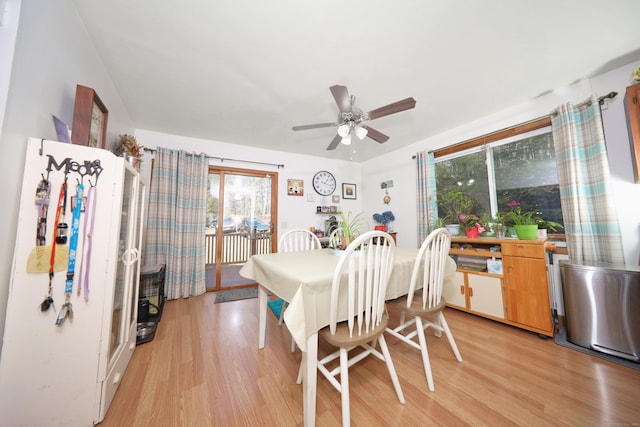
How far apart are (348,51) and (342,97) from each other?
397 millimetres

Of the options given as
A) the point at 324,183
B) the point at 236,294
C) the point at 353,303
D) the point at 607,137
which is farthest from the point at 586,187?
the point at 236,294

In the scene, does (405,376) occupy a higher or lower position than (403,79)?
lower

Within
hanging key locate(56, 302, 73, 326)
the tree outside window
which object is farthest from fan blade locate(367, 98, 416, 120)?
hanging key locate(56, 302, 73, 326)

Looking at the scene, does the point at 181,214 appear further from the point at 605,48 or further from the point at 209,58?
the point at 605,48

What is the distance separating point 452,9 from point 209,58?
6.01 ft

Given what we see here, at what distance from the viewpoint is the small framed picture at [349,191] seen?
4.31 metres

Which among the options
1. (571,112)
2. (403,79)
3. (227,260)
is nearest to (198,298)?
(227,260)

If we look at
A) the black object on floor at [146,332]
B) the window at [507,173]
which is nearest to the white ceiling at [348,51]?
the window at [507,173]

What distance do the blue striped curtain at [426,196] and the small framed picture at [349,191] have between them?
147cm

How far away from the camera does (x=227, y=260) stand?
153 inches

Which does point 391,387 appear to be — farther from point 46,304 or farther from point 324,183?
point 324,183

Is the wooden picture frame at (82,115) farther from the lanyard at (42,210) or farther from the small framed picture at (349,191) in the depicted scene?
the small framed picture at (349,191)

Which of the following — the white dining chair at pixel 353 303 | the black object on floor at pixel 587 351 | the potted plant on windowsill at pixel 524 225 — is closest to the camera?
the white dining chair at pixel 353 303

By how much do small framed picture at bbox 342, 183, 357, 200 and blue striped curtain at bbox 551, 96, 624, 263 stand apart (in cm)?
292
